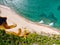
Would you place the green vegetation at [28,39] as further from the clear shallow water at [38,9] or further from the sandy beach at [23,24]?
the clear shallow water at [38,9]

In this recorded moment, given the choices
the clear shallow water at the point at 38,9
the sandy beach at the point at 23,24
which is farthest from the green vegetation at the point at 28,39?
the clear shallow water at the point at 38,9

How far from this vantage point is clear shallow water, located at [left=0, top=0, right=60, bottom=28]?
22.5m

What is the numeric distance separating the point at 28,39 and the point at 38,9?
356cm

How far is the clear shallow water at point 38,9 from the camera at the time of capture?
22.5 meters

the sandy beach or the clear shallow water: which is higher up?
the clear shallow water

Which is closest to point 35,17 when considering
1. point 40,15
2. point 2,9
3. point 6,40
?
point 40,15

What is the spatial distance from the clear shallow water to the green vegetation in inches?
77.7

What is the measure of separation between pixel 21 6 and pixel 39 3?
1.06 metres

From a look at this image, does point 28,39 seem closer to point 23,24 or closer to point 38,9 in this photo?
point 23,24

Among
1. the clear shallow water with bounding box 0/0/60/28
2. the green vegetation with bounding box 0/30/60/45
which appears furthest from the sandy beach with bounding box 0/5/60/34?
the green vegetation with bounding box 0/30/60/45

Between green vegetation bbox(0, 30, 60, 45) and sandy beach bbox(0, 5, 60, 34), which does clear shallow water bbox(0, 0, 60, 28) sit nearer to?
sandy beach bbox(0, 5, 60, 34)

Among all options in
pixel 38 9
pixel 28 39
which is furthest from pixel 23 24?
pixel 38 9

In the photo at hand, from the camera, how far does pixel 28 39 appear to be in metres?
19.9

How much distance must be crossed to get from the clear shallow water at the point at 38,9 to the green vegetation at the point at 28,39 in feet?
6.48
